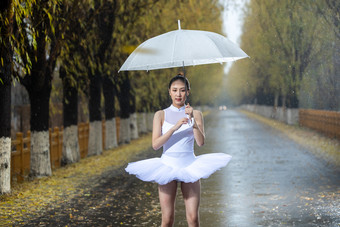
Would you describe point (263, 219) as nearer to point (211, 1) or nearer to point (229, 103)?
point (211, 1)

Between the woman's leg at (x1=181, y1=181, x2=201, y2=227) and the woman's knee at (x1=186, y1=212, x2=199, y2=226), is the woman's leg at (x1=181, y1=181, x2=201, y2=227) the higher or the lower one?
the higher one

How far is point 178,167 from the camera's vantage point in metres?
5.04

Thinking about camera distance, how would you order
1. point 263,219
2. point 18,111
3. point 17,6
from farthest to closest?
point 18,111
point 17,6
point 263,219

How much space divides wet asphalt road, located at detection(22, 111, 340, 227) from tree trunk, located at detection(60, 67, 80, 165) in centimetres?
244

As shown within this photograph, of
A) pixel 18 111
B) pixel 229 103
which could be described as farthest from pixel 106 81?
pixel 229 103

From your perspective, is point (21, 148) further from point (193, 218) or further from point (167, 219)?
point (193, 218)

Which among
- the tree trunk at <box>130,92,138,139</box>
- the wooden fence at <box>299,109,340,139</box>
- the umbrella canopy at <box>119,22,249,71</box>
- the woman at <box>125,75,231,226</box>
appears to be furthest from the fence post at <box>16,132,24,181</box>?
the wooden fence at <box>299,109,340,139</box>

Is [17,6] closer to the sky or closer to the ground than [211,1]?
closer to the ground

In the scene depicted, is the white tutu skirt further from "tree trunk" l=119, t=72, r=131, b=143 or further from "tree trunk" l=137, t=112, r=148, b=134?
"tree trunk" l=137, t=112, r=148, b=134

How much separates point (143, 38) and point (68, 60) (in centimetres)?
673

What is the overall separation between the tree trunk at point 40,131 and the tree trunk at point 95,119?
589cm

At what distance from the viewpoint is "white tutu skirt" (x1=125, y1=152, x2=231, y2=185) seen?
16.2ft

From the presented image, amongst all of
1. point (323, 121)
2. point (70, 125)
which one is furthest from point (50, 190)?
point (323, 121)

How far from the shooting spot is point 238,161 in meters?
16.9
